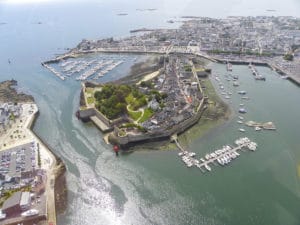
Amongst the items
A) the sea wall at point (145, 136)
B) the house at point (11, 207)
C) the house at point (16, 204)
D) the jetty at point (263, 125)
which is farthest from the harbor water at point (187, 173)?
the house at point (11, 207)

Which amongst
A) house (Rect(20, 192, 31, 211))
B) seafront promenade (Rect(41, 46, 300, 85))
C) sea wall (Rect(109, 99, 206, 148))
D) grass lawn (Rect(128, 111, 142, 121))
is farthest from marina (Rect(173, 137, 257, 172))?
seafront promenade (Rect(41, 46, 300, 85))

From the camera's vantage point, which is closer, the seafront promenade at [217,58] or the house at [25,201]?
the house at [25,201]

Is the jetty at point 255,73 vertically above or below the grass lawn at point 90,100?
below

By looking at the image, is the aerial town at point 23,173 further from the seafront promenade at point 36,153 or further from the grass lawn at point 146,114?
the grass lawn at point 146,114

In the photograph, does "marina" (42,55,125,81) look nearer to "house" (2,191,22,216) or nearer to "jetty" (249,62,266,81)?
"jetty" (249,62,266,81)

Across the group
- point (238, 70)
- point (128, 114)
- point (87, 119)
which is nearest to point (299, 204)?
point (128, 114)

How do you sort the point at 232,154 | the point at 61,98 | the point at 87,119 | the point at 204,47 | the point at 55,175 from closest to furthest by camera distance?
1. the point at 55,175
2. the point at 232,154
3. the point at 87,119
4. the point at 61,98
5. the point at 204,47

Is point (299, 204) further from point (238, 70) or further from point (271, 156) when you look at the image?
point (238, 70)

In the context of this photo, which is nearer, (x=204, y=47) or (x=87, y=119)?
(x=87, y=119)

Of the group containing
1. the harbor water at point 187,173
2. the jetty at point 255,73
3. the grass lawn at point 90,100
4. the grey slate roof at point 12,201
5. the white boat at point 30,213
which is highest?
the grass lawn at point 90,100
